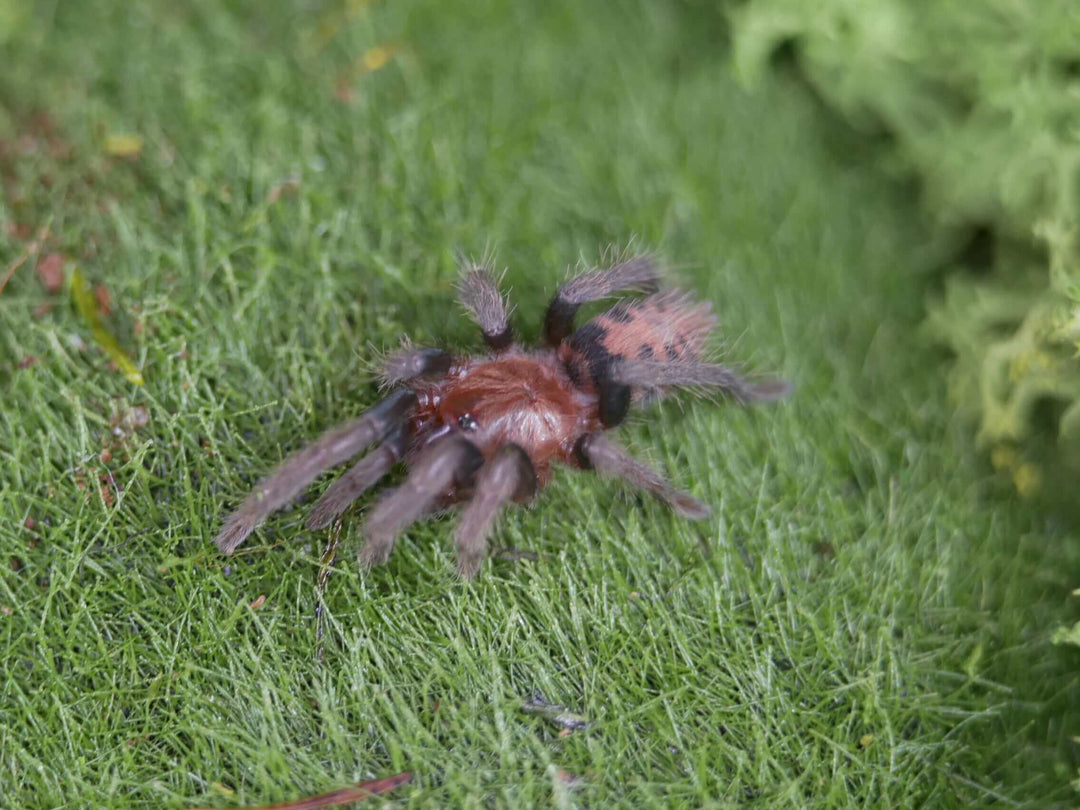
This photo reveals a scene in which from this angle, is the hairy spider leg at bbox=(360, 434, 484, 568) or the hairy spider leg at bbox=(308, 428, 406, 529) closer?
the hairy spider leg at bbox=(360, 434, 484, 568)

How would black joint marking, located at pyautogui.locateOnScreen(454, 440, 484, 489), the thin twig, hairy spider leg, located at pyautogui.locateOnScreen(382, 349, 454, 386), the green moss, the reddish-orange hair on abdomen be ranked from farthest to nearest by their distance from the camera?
the green moss < the reddish-orange hair on abdomen < hairy spider leg, located at pyautogui.locateOnScreen(382, 349, 454, 386) < black joint marking, located at pyautogui.locateOnScreen(454, 440, 484, 489) < the thin twig

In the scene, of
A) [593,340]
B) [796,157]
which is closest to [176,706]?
[593,340]

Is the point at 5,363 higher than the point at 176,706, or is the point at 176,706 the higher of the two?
the point at 5,363

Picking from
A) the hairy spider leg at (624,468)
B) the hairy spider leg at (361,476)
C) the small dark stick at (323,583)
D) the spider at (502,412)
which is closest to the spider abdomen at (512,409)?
the spider at (502,412)

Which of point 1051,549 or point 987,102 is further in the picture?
point 987,102

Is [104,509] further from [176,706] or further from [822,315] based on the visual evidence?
[822,315]

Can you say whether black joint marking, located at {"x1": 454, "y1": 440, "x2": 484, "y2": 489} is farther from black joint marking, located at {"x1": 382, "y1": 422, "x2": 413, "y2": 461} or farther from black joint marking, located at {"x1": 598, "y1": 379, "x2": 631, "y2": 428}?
black joint marking, located at {"x1": 598, "y1": 379, "x2": 631, "y2": 428}

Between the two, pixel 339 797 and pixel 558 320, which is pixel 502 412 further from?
pixel 339 797

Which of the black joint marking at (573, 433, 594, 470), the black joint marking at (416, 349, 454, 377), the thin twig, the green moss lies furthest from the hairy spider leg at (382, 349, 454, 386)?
the green moss

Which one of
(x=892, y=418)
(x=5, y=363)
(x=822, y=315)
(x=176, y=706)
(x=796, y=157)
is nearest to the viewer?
(x=176, y=706)
